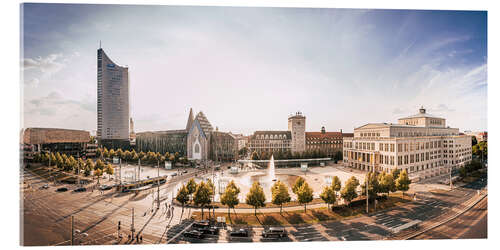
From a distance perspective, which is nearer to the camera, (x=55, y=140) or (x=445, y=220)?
(x=445, y=220)

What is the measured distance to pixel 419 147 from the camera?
52.2 ft

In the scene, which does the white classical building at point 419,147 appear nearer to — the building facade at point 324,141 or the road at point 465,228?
the road at point 465,228

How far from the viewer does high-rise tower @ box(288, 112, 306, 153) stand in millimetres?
33375

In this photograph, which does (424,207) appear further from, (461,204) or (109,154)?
(109,154)

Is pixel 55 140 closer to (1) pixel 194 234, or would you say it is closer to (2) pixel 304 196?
(1) pixel 194 234

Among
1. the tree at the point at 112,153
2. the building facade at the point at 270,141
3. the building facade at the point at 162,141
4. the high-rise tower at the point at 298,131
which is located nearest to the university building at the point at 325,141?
the high-rise tower at the point at 298,131

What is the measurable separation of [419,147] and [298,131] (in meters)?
18.7

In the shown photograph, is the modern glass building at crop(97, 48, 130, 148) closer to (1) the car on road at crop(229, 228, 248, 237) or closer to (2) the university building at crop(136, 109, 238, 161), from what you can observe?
(2) the university building at crop(136, 109, 238, 161)

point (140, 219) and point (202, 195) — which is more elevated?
point (202, 195)

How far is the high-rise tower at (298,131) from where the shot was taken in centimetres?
3338

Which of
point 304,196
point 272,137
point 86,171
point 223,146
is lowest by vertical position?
point 304,196

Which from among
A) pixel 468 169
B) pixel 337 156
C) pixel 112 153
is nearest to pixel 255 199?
pixel 468 169

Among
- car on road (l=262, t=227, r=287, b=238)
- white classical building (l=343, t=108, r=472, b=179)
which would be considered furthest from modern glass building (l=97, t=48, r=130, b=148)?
white classical building (l=343, t=108, r=472, b=179)

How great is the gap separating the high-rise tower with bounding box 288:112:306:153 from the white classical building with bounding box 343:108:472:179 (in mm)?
15754
